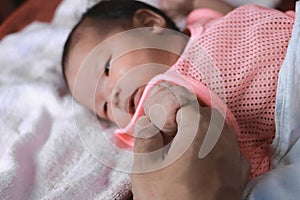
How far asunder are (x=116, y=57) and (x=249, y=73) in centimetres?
23

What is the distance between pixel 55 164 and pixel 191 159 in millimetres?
320

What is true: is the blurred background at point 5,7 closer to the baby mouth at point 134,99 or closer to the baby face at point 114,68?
the baby face at point 114,68

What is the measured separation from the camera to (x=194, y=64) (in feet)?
2.51

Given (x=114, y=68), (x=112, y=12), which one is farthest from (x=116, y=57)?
(x=112, y=12)

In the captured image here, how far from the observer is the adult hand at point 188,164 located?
22.0 inches

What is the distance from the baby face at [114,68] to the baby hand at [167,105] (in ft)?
0.40

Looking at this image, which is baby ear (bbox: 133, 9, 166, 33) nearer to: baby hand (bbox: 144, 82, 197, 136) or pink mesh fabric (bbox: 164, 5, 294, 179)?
pink mesh fabric (bbox: 164, 5, 294, 179)

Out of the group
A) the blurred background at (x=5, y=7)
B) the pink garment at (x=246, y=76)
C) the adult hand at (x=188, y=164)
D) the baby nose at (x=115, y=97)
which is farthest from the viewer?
the blurred background at (x=5, y=7)

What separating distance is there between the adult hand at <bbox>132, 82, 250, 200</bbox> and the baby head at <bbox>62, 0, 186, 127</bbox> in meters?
0.19

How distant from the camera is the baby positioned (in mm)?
727

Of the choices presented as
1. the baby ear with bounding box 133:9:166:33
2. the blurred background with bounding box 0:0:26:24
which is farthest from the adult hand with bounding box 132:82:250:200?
the blurred background with bounding box 0:0:26:24

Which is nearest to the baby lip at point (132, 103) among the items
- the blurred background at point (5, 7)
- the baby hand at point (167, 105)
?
the baby hand at point (167, 105)

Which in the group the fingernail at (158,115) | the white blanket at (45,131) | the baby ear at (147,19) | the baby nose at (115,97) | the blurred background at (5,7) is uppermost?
the fingernail at (158,115)

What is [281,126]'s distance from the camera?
70cm
